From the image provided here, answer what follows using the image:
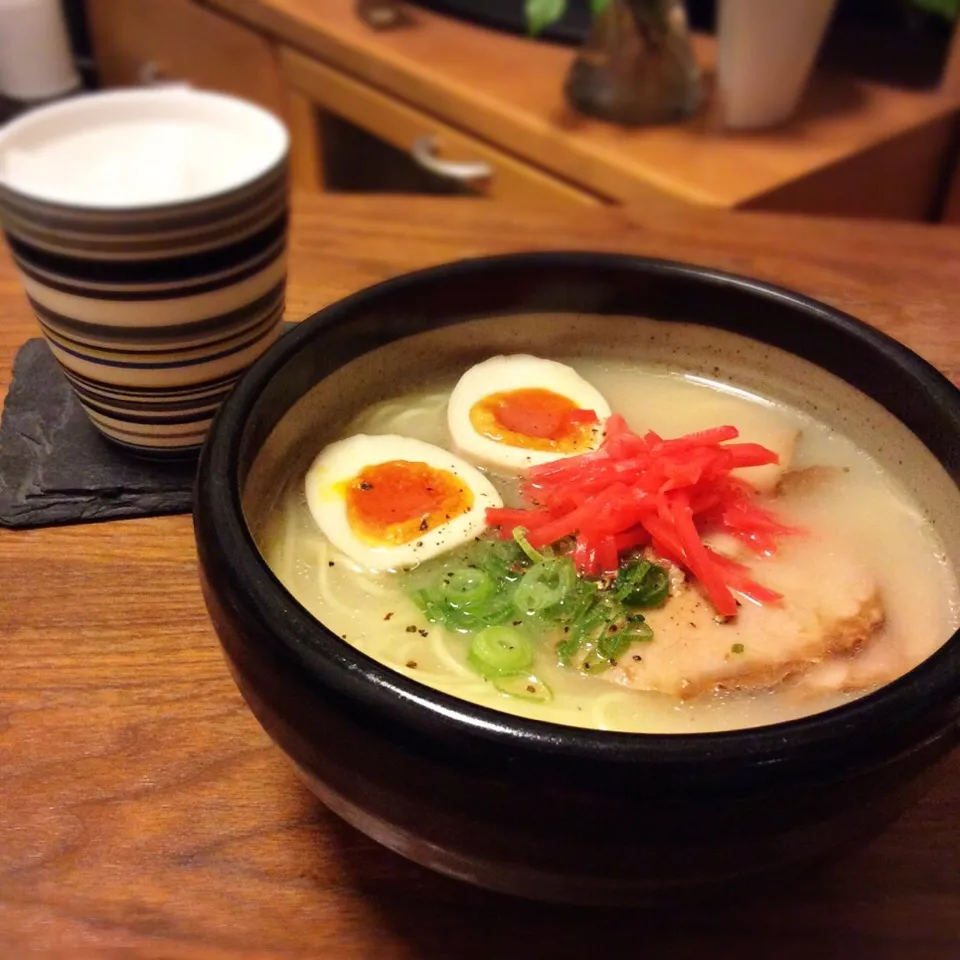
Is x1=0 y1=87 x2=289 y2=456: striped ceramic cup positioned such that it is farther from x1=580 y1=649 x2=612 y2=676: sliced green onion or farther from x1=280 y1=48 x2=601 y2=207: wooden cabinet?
x1=280 y1=48 x2=601 y2=207: wooden cabinet

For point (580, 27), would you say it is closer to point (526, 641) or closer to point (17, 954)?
point (526, 641)

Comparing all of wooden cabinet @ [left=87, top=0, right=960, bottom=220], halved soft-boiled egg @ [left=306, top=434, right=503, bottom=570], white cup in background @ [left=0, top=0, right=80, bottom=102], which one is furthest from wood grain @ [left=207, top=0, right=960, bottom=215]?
halved soft-boiled egg @ [left=306, top=434, right=503, bottom=570]

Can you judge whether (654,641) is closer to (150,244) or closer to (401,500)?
(401,500)

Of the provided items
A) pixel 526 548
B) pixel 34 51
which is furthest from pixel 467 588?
pixel 34 51

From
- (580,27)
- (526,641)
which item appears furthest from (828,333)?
(580,27)

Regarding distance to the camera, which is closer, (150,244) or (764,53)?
(150,244)

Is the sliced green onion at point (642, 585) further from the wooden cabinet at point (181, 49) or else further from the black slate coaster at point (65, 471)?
the wooden cabinet at point (181, 49)
